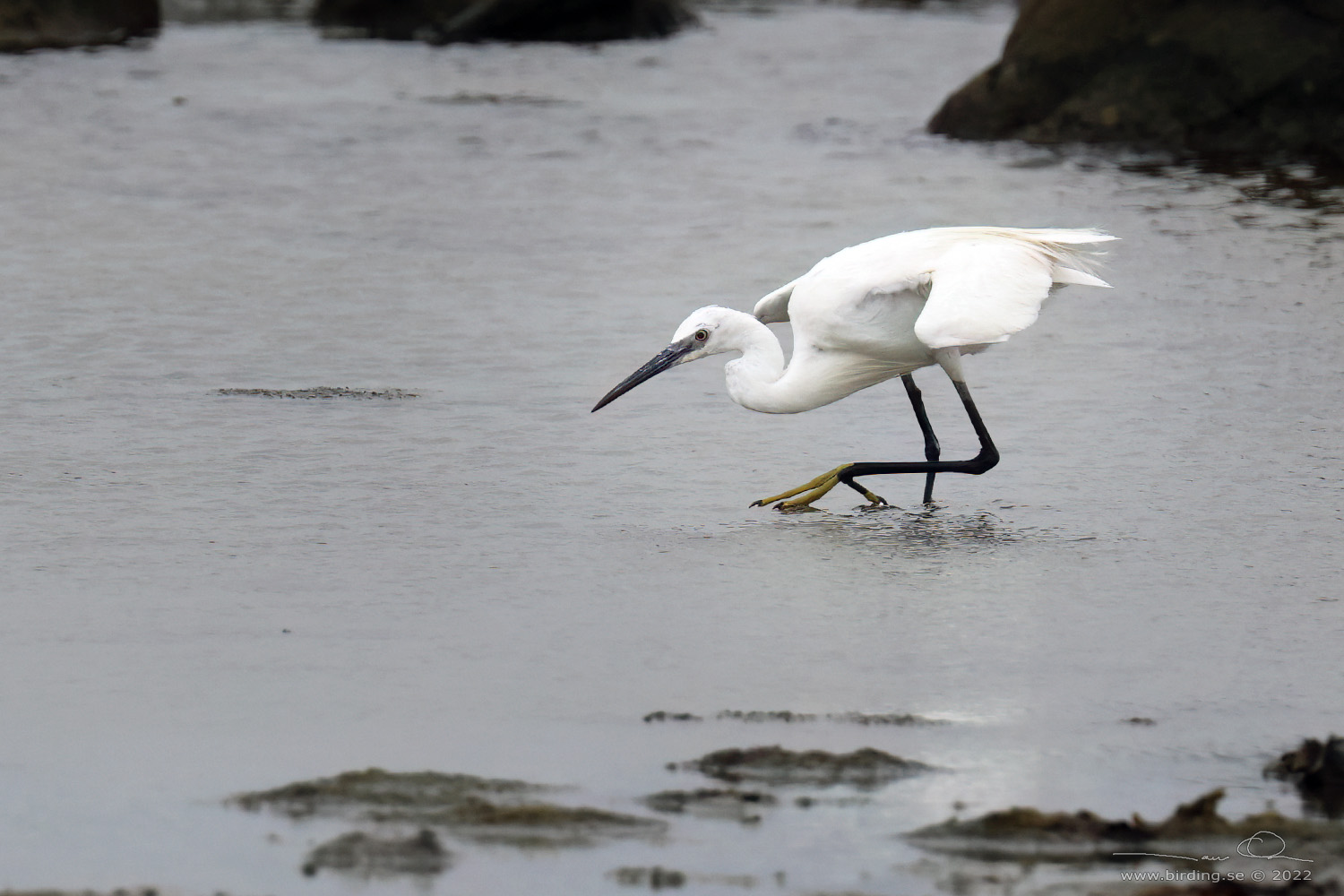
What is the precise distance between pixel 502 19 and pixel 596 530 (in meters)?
19.7

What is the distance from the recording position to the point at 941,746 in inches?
Answer: 155

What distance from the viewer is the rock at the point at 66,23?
2211 cm

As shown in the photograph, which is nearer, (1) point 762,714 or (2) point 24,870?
(2) point 24,870

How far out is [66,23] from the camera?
22812 mm

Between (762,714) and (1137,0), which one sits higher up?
(1137,0)

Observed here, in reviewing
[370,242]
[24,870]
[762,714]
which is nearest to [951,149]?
[370,242]

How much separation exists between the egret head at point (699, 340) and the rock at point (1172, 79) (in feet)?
30.1

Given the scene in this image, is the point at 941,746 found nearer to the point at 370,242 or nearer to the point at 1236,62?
the point at 370,242

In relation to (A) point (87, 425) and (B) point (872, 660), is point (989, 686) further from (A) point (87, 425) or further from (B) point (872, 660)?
(A) point (87, 425)

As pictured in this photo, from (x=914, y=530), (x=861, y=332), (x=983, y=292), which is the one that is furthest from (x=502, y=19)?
(x=914, y=530)

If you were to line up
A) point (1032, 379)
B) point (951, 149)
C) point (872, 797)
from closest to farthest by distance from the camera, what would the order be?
1. point (872, 797)
2. point (1032, 379)
3. point (951, 149)

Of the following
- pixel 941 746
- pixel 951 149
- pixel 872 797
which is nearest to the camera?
pixel 872 797

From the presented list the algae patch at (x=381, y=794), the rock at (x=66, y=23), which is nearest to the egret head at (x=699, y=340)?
the algae patch at (x=381, y=794)

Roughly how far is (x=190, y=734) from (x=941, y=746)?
4.87ft
